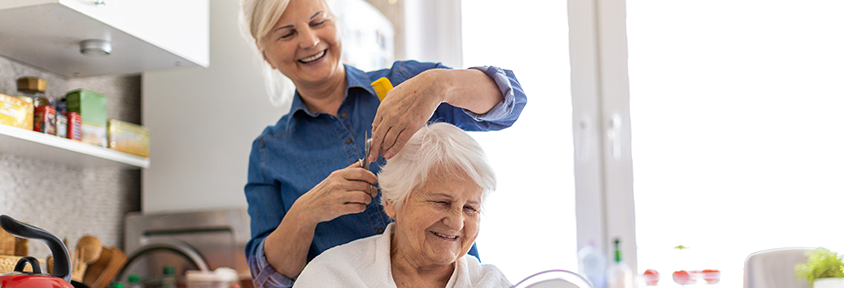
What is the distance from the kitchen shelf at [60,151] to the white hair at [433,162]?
1.06 metres

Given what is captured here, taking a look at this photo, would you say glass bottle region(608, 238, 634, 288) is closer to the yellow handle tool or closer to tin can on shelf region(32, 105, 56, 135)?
the yellow handle tool

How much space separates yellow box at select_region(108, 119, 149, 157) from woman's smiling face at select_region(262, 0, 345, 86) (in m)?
1.00

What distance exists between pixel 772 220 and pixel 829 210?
19 centimetres

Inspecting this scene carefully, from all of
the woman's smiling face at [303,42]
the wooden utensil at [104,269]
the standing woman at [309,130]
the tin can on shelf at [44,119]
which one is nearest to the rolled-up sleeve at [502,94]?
the standing woman at [309,130]

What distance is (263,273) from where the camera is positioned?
52.2 inches

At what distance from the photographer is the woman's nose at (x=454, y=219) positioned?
117 cm

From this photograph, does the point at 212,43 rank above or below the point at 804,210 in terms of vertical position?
above

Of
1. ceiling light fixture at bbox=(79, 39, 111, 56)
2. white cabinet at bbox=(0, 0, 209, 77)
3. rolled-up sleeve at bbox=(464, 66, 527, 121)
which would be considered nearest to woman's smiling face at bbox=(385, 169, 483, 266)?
rolled-up sleeve at bbox=(464, 66, 527, 121)

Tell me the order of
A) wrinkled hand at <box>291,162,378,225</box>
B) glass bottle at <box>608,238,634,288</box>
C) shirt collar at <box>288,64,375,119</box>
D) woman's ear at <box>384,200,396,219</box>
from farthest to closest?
glass bottle at <box>608,238,634,288</box> → shirt collar at <box>288,64,375,119</box> → woman's ear at <box>384,200,396,219</box> → wrinkled hand at <box>291,162,378,225</box>

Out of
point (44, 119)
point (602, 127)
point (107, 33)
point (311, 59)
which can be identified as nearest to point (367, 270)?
point (311, 59)

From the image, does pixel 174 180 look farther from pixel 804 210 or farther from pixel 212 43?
pixel 804 210

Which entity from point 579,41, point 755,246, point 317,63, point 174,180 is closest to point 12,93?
point 174,180

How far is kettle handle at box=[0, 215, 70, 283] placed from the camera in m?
1.13

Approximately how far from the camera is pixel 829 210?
7.72 feet
